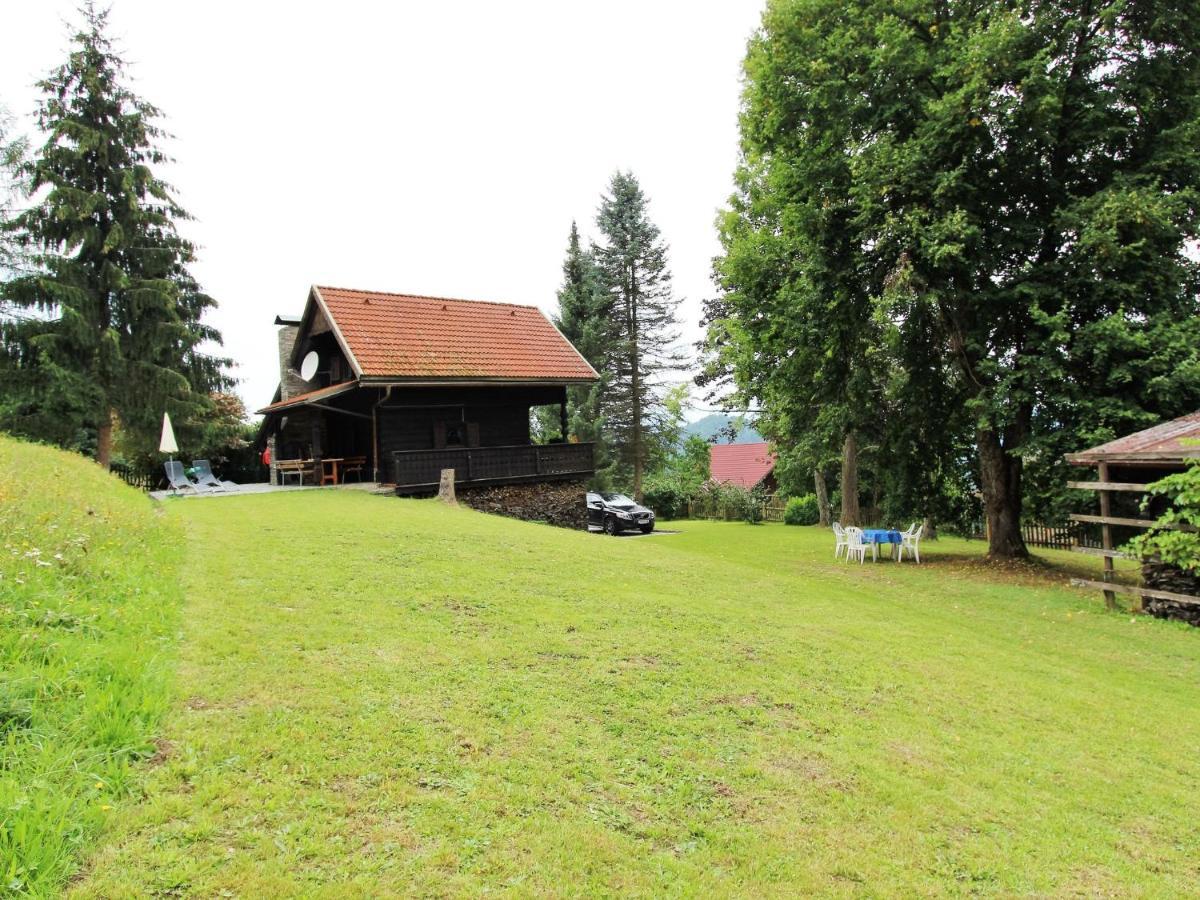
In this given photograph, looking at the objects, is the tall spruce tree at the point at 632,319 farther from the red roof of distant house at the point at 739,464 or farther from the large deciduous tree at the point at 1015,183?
the large deciduous tree at the point at 1015,183

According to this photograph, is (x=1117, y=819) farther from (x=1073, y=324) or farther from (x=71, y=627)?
(x=1073, y=324)

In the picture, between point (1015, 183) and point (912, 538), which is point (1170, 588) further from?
point (1015, 183)

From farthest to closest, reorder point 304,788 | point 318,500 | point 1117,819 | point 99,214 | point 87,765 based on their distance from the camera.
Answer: point 99,214 < point 318,500 < point 1117,819 < point 304,788 < point 87,765

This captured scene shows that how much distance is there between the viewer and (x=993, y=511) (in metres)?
17.9

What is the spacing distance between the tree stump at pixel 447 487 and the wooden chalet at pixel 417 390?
1.25 ft

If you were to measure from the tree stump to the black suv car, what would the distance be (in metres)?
8.05

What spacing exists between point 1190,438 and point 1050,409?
12.6 ft

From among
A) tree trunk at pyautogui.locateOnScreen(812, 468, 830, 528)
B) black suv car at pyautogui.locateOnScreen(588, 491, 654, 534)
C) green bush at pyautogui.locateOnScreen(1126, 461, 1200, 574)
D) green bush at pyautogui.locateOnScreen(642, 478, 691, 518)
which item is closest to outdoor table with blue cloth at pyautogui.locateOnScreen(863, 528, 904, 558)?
green bush at pyautogui.locateOnScreen(1126, 461, 1200, 574)

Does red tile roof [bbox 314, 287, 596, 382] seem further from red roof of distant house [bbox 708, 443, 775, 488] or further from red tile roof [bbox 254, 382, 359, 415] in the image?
red roof of distant house [bbox 708, 443, 775, 488]

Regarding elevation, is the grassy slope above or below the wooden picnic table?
below

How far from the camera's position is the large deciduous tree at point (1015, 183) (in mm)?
13609

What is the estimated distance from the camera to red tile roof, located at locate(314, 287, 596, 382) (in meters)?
20.4

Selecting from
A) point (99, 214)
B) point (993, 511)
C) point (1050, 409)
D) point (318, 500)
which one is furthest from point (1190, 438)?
point (99, 214)

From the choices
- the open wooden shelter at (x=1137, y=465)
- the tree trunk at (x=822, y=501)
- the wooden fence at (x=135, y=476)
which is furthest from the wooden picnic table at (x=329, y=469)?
the tree trunk at (x=822, y=501)
